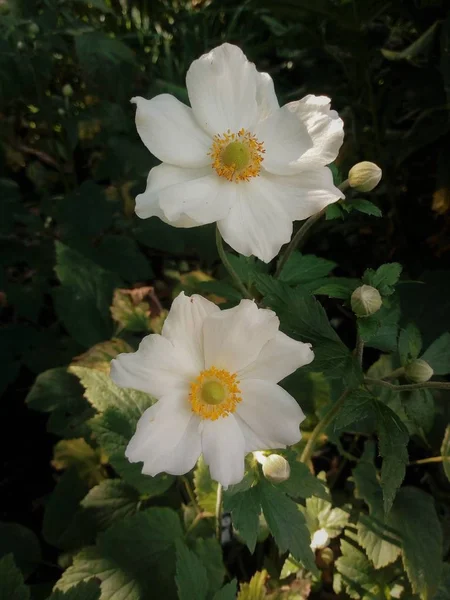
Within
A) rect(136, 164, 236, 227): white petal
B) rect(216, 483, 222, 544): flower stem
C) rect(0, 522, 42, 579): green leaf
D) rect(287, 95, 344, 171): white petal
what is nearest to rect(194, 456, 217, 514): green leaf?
rect(216, 483, 222, 544): flower stem

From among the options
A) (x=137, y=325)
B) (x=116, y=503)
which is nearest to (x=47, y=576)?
(x=116, y=503)

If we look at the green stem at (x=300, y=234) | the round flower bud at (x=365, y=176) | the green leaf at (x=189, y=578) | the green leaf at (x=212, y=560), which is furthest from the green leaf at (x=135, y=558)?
the round flower bud at (x=365, y=176)

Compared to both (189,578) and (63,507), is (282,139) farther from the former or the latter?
(63,507)

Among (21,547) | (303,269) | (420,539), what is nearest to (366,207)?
(303,269)

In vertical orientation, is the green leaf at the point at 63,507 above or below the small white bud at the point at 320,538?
above

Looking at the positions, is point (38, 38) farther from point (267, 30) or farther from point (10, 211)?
point (267, 30)

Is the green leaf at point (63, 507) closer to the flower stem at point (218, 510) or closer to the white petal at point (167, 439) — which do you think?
the flower stem at point (218, 510)
